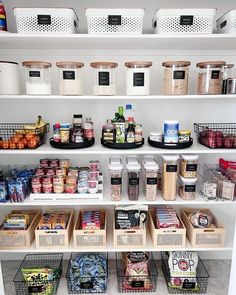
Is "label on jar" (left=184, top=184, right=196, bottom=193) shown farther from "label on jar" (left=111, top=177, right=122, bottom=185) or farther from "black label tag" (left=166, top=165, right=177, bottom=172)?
"label on jar" (left=111, top=177, right=122, bottom=185)

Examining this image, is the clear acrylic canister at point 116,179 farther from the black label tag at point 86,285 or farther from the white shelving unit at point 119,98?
the black label tag at point 86,285

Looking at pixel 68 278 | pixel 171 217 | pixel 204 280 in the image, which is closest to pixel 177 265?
pixel 204 280

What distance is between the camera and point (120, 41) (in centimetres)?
169

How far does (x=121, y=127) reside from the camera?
1768 millimetres

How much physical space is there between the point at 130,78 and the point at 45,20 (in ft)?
2.08

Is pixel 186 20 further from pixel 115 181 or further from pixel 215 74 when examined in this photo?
pixel 115 181

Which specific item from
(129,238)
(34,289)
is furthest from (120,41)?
(34,289)

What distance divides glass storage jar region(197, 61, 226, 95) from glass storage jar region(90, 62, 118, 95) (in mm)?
592

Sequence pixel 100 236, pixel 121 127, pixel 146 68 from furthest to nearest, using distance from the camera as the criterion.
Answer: pixel 100 236
pixel 121 127
pixel 146 68

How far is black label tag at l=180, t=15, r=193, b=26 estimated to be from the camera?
62.2 inches

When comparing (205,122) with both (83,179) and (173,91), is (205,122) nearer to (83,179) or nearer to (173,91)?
(173,91)

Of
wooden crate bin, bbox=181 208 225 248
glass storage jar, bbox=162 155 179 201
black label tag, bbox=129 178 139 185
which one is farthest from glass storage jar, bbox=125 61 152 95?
wooden crate bin, bbox=181 208 225 248

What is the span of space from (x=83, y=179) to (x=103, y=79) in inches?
29.1

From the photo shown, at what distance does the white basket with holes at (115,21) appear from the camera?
155 centimetres
